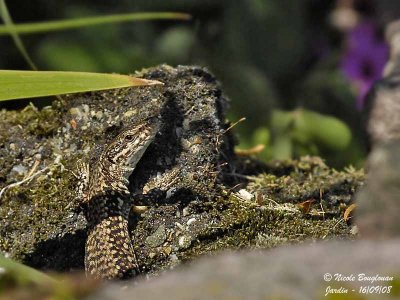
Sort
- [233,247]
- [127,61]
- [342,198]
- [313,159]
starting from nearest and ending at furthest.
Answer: [233,247], [342,198], [313,159], [127,61]

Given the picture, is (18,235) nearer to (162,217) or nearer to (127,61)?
(162,217)

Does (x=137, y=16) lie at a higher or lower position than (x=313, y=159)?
higher

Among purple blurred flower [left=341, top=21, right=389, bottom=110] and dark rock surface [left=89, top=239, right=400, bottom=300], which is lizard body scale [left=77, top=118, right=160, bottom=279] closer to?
dark rock surface [left=89, top=239, right=400, bottom=300]

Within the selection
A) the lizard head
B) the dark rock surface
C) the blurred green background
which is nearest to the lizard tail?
the lizard head

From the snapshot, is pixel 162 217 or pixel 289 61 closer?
pixel 162 217

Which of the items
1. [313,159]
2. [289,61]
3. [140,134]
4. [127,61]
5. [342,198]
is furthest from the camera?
[289,61]

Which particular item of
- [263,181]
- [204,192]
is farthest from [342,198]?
[204,192]

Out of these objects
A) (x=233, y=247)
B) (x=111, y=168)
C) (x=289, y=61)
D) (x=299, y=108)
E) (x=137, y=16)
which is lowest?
(x=233, y=247)
